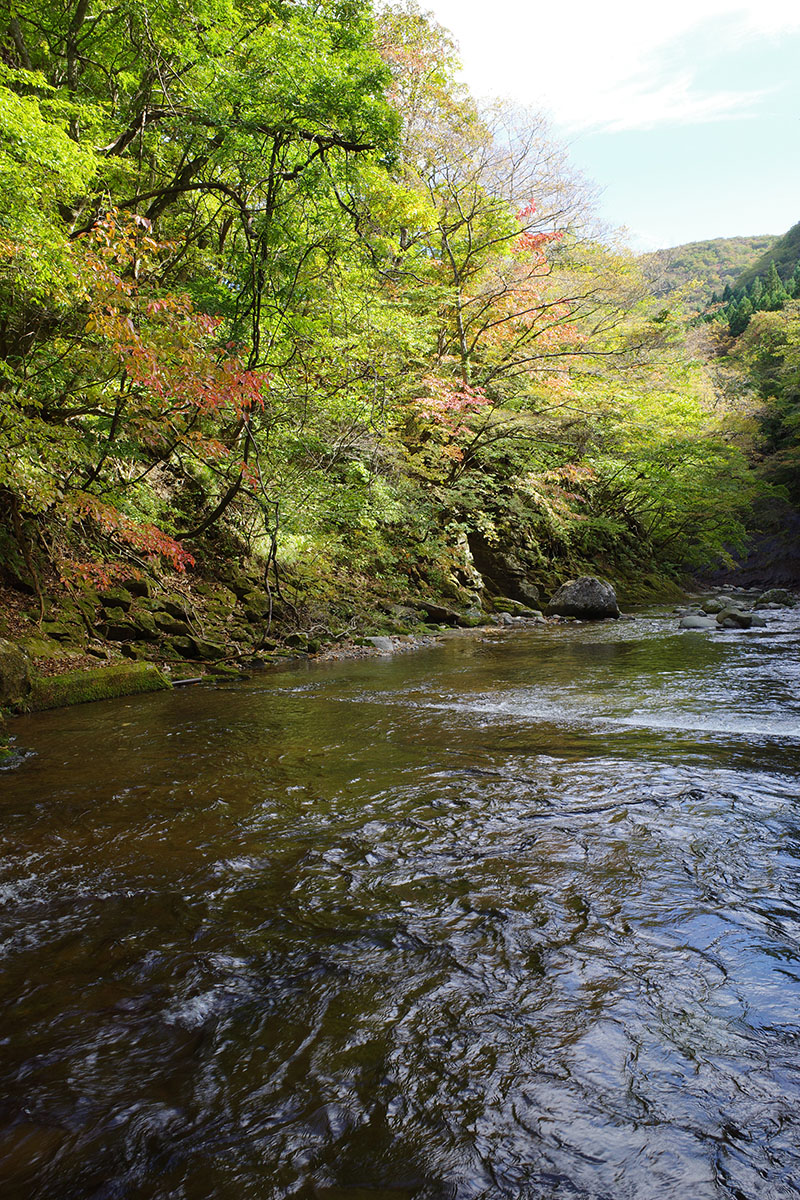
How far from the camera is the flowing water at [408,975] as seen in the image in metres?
A: 1.32

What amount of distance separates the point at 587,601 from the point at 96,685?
12.8 metres

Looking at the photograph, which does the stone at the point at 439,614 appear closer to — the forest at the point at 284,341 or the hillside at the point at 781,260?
the forest at the point at 284,341

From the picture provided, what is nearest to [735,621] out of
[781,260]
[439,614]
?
[439,614]

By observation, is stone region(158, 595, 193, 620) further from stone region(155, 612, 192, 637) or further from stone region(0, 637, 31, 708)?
stone region(0, 637, 31, 708)

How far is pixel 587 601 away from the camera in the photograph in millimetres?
16203

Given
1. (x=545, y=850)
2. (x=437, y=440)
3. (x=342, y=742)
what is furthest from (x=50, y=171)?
(x=437, y=440)

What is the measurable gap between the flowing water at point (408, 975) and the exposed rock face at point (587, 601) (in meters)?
12.2

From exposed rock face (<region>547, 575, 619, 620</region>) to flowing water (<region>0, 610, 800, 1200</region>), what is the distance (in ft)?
39.9

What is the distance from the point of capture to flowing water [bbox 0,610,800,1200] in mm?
1323

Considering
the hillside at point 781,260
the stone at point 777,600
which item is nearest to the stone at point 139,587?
the stone at point 777,600

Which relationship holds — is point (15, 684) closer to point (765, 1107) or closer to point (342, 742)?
point (342, 742)

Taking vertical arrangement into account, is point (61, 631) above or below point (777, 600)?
above

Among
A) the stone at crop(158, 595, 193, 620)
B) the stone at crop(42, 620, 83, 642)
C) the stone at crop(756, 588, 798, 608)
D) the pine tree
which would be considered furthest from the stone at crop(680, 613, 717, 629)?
the pine tree

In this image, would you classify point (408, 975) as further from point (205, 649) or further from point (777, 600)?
point (777, 600)
